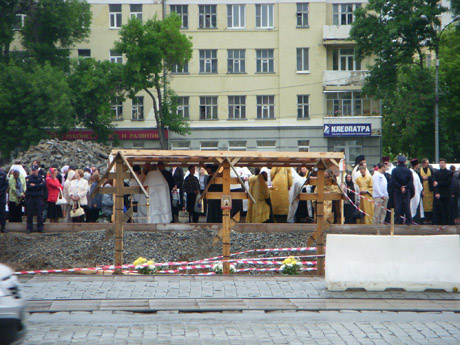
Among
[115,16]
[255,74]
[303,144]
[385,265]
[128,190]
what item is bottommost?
[385,265]

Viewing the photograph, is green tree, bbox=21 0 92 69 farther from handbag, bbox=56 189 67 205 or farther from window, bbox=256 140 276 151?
handbag, bbox=56 189 67 205

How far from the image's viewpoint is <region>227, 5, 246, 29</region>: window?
59.2 m

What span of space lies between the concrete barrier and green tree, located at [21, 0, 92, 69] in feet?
145

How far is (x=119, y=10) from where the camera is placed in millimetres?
59531

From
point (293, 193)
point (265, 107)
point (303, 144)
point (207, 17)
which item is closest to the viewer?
point (293, 193)

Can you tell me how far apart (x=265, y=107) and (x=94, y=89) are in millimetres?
12981

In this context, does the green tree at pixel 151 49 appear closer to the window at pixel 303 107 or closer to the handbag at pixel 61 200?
the window at pixel 303 107

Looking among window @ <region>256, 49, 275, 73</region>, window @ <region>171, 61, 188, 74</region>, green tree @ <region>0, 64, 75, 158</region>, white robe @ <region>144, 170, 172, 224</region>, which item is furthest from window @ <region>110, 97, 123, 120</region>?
white robe @ <region>144, 170, 172, 224</region>

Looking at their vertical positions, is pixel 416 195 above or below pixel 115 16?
below

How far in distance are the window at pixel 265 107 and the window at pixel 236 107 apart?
1.13 meters

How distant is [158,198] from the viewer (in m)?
22.9

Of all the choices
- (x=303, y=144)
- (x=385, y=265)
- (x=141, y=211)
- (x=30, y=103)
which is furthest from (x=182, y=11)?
(x=385, y=265)

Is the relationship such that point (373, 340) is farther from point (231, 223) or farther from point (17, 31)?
point (17, 31)

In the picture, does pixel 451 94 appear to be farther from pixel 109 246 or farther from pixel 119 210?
pixel 119 210
